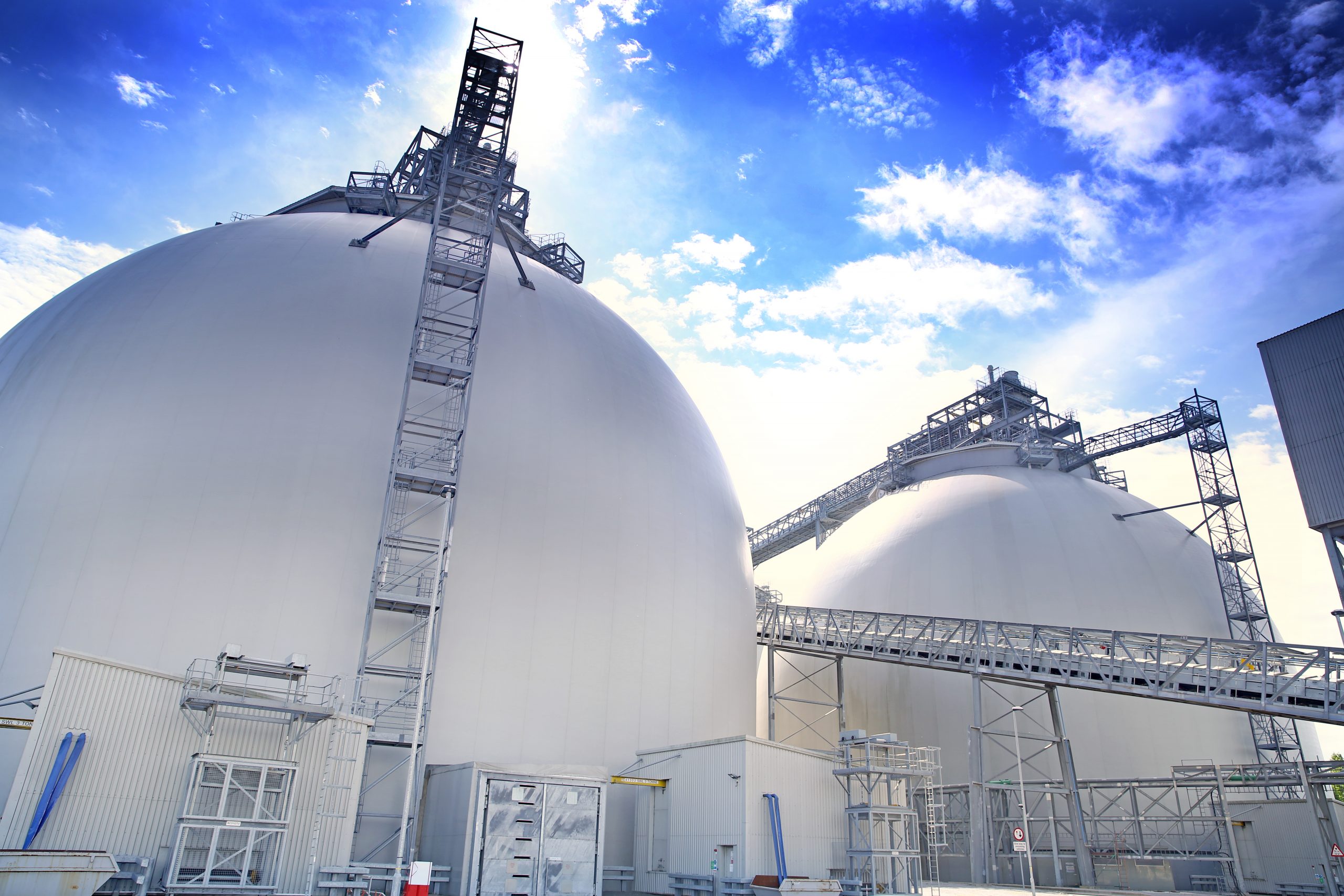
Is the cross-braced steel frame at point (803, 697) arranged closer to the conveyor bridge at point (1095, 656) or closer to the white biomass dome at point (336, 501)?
the conveyor bridge at point (1095, 656)

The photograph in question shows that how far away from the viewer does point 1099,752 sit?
1300 inches

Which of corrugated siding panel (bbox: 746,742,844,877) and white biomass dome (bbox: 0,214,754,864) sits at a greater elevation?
white biomass dome (bbox: 0,214,754,864)

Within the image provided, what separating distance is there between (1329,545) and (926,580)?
62.4ft

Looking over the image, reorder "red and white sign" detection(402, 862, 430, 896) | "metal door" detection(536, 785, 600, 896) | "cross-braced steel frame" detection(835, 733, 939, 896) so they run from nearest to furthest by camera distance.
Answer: "red and white sign" detection(402, 862, 430, 896), "metal door" detection(536, 785, 600, 896), "cross-braced steel frame" detection(835, 733, 939, 896)

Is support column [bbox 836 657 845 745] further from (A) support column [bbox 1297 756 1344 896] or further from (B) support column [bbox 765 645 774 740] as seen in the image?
(A) support column [bbox 1297 756 1344 896]

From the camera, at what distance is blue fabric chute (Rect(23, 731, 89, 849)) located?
629 inches

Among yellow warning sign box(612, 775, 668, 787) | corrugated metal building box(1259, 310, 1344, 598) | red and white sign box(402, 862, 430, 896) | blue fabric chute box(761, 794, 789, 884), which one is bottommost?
red and white sign box(402, 862, 430, 896)

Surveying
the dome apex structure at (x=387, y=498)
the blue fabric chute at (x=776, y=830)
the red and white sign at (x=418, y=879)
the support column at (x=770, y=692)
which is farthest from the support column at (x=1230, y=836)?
the red and white sign at (x=418, y=879)

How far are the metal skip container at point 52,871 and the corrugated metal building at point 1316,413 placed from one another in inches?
1059

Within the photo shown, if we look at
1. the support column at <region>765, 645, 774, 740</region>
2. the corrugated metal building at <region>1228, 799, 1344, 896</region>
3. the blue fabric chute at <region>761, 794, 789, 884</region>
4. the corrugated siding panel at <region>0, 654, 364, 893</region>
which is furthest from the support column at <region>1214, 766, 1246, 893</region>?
the corrugated siding panel at <region>0, 654, 364, 893</region>

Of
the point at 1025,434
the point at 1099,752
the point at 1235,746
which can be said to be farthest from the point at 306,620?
the point at 1025,434

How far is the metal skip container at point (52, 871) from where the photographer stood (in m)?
13.6

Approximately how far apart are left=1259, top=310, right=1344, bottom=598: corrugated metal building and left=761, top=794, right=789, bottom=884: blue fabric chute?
585 inches

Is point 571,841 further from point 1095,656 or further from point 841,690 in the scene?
point 1095,656
